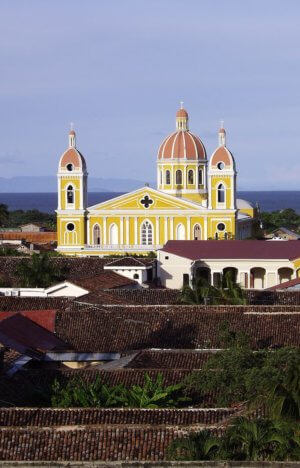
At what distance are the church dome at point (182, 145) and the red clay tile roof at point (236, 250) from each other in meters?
17.5

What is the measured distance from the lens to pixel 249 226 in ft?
299

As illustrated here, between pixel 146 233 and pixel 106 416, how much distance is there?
197 feet

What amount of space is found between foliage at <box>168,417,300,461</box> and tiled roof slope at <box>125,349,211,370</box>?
9474mm

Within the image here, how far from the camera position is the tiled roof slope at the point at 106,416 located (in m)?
25.3

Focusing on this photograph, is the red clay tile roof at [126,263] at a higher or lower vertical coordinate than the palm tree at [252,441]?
higher

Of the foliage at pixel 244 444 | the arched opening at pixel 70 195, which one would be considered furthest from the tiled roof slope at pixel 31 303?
the arched opening at pixel 70 195

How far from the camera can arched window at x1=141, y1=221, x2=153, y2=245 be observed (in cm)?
8506

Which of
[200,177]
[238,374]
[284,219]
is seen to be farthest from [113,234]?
[284,219]

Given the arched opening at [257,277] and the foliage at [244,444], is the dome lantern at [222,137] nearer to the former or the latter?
the arched opening at [257,277]

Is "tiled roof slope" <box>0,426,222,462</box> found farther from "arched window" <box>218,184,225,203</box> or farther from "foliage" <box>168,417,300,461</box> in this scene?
"arched window" <box>218,184,225,203</box>

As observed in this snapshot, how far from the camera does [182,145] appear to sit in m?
88.7

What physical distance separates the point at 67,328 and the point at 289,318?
17.7 ft

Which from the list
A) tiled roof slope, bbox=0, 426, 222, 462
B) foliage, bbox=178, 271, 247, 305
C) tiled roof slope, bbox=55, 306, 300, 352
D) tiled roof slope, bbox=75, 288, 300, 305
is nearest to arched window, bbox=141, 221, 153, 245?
tiled roof slope, bbox=75, 288, 300, 305

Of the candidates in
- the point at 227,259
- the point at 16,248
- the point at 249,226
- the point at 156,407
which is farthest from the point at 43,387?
the point at 249,226
